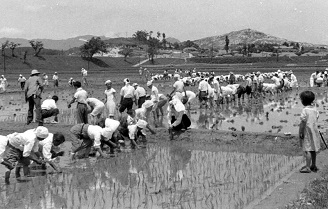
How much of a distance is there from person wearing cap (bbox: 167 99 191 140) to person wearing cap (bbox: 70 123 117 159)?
2028mm

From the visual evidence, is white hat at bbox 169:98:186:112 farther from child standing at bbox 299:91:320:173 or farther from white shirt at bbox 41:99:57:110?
child standing at bbox 299:91:320:173

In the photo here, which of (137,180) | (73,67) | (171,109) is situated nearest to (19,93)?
(171,109)

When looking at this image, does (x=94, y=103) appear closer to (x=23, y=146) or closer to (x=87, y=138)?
(x=87, y=138)

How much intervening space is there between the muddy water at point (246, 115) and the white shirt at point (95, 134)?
13.2ft

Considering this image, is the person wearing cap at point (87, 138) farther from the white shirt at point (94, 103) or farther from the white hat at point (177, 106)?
the white hat at point (177, 106)

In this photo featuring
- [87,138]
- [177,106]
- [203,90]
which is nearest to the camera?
[87,138]

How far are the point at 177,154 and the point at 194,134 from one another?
5.26 feet

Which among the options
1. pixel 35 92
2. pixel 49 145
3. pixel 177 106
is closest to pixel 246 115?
pixel 177 106

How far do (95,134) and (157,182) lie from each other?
93.7 inches

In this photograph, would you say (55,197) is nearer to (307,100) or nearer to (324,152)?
(307,100)

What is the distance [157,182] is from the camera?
24.5ft

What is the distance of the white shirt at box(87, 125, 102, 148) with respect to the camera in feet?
30.3

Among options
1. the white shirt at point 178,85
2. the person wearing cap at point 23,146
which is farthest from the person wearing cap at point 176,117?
the person wearing cap at point 23,146

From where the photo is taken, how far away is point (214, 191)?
22.3ft
